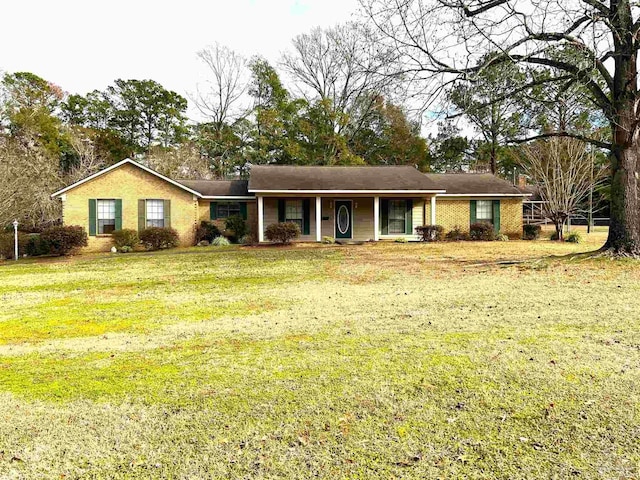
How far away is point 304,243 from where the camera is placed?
19797 millimetres

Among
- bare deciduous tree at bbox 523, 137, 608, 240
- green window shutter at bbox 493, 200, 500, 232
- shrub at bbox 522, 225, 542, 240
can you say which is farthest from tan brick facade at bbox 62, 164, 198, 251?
bare deciduous tree at bbox 523, 137, 608, 240

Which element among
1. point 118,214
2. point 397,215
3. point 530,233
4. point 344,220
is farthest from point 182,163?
point 530,233

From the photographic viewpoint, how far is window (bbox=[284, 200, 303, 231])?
21625 millimetres

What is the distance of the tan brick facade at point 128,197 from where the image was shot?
1908 centimetres

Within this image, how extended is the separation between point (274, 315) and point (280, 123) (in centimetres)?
2933

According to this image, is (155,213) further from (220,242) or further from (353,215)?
(353,215)

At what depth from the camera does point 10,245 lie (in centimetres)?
1841

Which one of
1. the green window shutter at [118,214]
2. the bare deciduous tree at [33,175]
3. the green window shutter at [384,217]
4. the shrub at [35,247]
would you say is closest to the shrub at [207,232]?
the green window shutter at [118,214]

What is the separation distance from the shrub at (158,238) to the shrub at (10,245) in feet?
16.0

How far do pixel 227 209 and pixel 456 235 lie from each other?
12081 mm

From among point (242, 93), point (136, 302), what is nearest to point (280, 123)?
point (242, 93)

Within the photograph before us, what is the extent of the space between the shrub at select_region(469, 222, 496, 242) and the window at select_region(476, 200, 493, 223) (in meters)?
1.10

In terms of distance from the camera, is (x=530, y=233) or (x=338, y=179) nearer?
(x=338, y=179)

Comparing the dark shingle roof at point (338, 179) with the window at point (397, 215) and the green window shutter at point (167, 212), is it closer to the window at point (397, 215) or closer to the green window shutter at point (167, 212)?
the window at point (397, 215)
